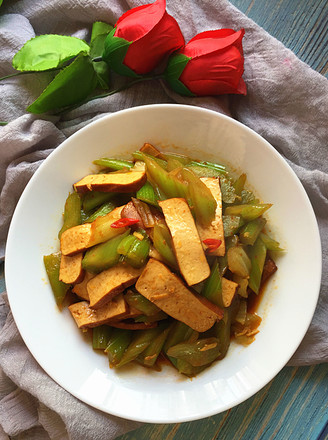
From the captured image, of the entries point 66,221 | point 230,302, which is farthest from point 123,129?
point 230,302

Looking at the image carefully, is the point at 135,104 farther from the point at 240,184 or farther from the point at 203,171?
the point at 240,184

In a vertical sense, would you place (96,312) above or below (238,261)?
below

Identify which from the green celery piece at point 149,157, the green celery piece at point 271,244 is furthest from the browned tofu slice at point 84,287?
the green celery piece at point 271,244

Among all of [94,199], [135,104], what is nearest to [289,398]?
[94,199]

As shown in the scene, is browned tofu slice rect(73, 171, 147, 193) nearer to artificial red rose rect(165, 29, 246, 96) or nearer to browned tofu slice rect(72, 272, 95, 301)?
browned tofu slice rect(72, 272, 95, 301)

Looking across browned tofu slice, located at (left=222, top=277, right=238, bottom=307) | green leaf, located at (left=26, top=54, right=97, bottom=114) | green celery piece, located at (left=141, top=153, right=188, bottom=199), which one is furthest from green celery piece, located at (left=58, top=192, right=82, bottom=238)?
browned tofu slice, located at (left=222, top=277, right=238, bottom=307)

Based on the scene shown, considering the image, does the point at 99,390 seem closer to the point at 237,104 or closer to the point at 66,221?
the point at 66,221
